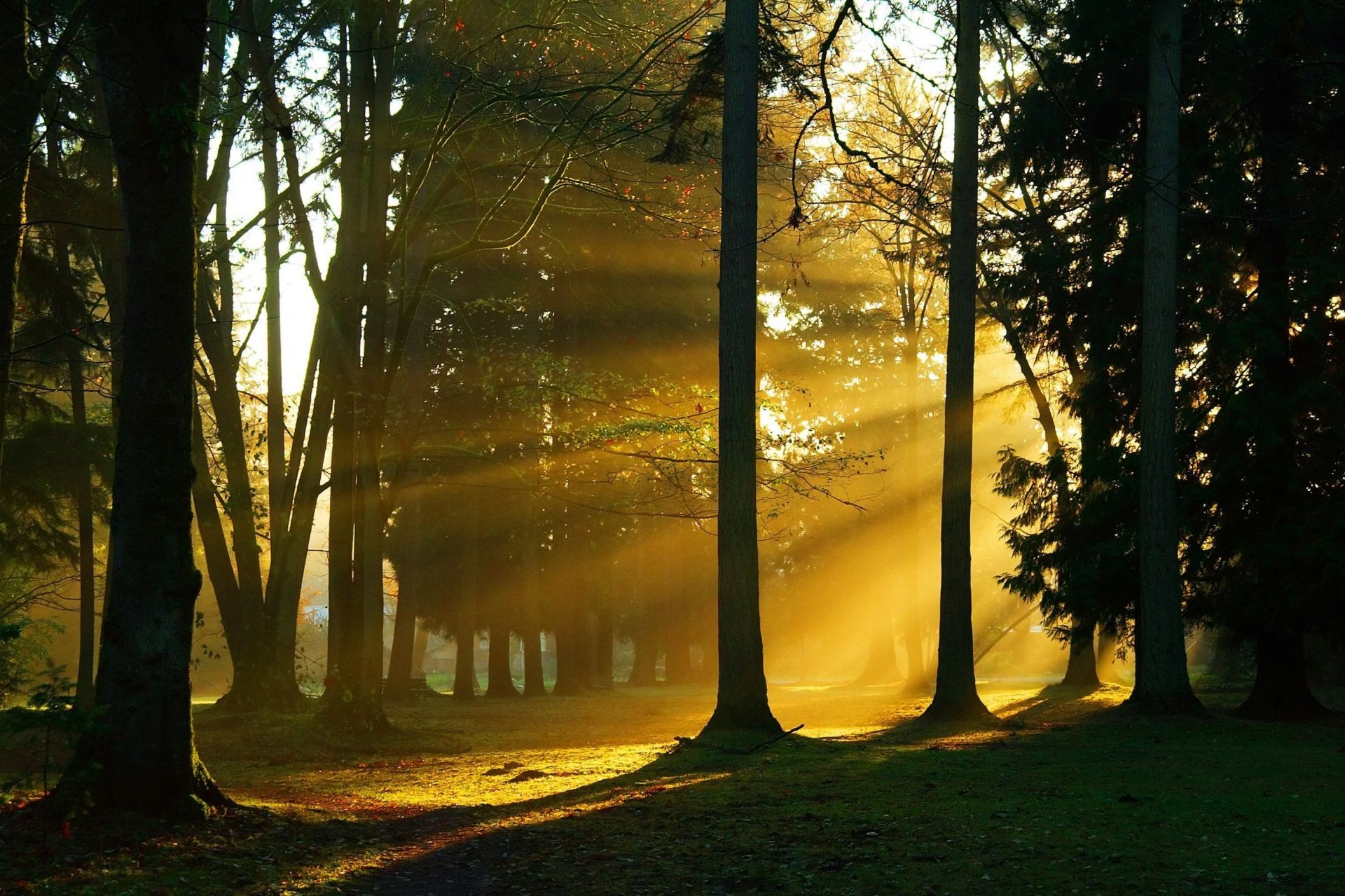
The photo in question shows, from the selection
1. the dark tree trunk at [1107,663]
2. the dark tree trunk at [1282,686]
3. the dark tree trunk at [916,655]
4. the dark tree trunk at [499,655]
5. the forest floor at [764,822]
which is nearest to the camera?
the forest floor at [764,822]

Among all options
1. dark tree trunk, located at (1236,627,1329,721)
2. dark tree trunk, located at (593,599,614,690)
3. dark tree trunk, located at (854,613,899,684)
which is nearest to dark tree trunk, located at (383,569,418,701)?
dark tree trunk, located at (593,599,614,690)

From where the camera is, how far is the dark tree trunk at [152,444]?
665 cm

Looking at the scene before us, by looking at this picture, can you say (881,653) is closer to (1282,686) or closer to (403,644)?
(403,644)

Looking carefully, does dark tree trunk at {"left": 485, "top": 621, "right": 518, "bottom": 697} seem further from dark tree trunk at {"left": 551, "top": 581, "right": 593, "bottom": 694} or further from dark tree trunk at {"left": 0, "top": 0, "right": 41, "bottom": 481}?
dark tree trunk at {"left": 0, "top": 0, "right": 41, "bottom": 481}

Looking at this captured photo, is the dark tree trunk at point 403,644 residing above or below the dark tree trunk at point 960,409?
below

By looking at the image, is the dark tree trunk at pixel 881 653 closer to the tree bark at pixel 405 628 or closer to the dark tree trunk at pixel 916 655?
the dark tree trunk at pixel 916 655

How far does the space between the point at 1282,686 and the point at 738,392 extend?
8.79m

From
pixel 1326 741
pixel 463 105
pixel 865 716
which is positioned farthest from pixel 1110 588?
pixel 463 105

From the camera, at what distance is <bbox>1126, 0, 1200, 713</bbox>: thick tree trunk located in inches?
556

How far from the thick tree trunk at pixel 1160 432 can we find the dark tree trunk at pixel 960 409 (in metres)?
2.29

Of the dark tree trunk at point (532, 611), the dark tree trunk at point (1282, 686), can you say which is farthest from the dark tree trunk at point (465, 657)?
the dark tree trunk at point (1282, 686)

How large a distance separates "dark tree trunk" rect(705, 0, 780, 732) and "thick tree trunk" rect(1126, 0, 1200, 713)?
17.5 feet

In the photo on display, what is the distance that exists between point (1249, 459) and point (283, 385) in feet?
52.3

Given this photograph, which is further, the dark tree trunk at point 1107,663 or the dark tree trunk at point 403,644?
the dark tree trunk at point 403,644
